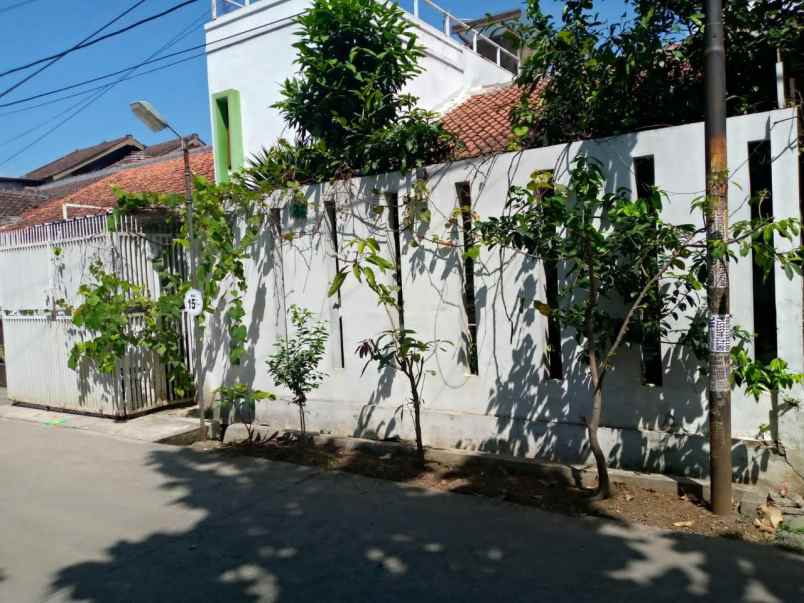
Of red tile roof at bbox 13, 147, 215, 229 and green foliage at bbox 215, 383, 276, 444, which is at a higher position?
red tile roof at bbox 13, 147, 215, 229

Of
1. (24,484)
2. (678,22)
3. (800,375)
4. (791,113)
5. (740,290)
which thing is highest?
(678,22)

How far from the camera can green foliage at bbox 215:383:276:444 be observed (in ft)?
25.9

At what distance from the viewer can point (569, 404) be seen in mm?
6082

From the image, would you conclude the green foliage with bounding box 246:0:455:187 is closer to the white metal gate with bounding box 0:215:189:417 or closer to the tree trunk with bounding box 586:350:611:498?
the white metal gate with bounding box 0:215:189:417

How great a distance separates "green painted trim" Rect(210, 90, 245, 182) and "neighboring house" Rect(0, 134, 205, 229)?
32.1ft

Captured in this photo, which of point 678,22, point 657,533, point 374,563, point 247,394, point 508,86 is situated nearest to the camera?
point 374,563

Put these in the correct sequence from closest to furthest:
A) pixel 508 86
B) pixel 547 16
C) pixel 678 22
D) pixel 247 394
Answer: pixel 678 22
pixel 547 16
pixel 247 394
pixel 508 86

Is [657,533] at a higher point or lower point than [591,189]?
lower

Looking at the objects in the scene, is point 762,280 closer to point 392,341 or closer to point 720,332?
point 720,332

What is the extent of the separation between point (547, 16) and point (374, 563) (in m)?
5.41

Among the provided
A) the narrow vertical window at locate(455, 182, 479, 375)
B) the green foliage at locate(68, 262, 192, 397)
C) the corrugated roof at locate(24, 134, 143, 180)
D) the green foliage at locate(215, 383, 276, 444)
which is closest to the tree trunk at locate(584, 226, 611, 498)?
the narrow vertical window at locate(455, 182, 479, 375)

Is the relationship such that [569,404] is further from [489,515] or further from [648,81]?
[648,81]

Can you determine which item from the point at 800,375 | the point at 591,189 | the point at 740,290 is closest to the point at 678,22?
the point at 591,189

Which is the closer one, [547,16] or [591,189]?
[591,189]
